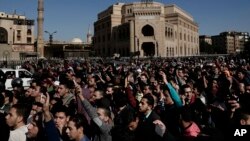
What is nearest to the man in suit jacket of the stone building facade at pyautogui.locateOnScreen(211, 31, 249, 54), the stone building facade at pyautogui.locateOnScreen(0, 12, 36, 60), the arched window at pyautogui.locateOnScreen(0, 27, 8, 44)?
the stone building facade at pyautogui.locateOnScreen(0, 12, 36, 60)

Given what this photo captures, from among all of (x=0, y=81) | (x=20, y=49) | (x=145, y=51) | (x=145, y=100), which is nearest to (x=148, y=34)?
(x=145, y=51)

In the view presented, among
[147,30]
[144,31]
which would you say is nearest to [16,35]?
[144,31]

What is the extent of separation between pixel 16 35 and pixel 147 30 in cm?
3162

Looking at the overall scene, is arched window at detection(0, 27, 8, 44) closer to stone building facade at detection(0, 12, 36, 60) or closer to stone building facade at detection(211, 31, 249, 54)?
stone building facade at detection(0, 12, 36, 60)

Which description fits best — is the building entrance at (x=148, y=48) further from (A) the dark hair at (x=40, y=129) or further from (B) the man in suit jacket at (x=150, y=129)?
(A) the dark hair at (x=40, y=129)

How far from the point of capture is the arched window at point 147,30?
7144cm

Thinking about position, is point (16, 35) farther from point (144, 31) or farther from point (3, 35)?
point (144, 31)

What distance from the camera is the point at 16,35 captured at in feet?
258

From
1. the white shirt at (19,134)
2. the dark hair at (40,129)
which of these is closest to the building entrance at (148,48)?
the dark hair at (40,129)

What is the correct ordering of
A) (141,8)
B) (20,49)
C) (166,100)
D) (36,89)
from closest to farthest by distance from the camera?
(166,100)
(36,89)
(141,8)
(20,49)

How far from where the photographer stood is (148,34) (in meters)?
72.2

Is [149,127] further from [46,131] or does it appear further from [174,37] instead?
[174,37]

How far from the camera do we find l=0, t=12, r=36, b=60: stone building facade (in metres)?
73.7

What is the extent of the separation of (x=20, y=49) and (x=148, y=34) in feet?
97.9
